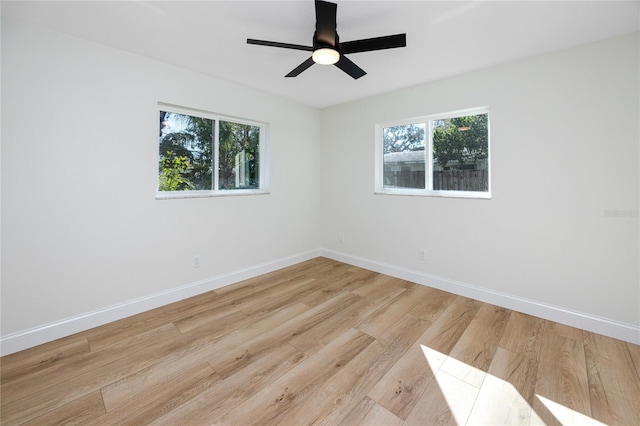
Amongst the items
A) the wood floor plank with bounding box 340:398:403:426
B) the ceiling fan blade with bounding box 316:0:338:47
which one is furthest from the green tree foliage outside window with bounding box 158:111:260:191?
the wood floor plank with bounding box 340:398:403:426

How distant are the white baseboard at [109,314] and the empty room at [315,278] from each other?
2 cm

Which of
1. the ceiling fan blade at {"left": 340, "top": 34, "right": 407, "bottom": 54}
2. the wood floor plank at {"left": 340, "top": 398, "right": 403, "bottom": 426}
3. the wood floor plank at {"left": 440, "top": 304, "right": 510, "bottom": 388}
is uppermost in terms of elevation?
the ceiling fan blade at {"left": 340, "top": 34, "right": 407, "bottom": 54}

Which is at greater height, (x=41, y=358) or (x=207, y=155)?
(x=207, y=155)

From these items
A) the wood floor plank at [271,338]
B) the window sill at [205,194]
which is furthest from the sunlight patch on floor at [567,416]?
the window sill at [205,194]

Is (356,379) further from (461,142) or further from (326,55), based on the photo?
(461,142)

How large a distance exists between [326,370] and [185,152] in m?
2.65

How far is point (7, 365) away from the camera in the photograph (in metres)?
1.94

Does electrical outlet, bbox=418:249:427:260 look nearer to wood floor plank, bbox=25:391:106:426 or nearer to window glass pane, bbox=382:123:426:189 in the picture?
window glass pane, bbox=382:123:426:189

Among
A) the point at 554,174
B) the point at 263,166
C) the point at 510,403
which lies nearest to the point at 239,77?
the point at 263,166

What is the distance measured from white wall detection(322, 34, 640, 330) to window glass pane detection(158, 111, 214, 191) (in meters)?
2.45

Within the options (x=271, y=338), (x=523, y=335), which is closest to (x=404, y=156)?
(x=523, y=335)

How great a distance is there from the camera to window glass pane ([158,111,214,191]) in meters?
2.92

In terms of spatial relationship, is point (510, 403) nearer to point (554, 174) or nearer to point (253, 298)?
point (554, 174)

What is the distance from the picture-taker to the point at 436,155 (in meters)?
3.40
